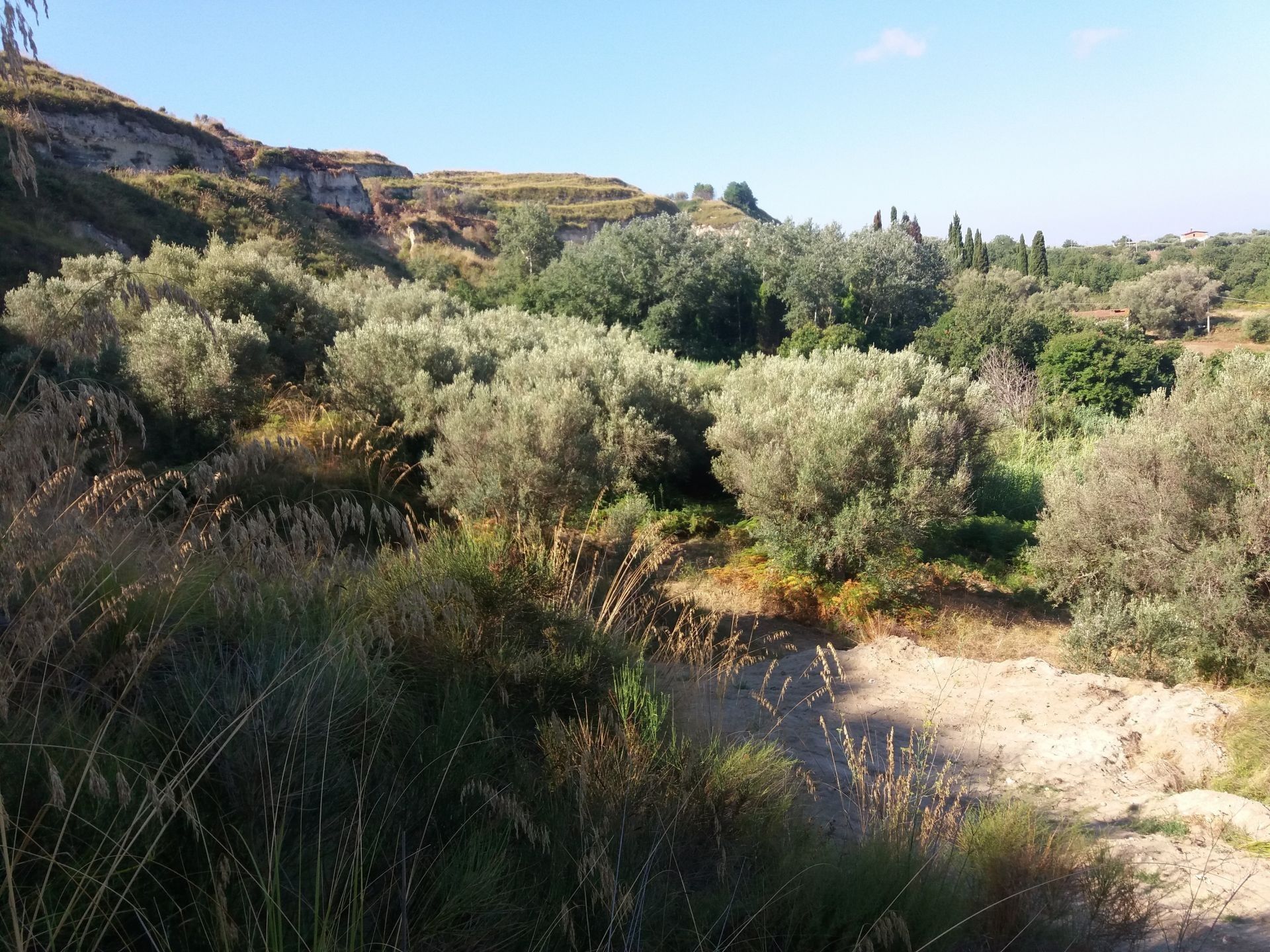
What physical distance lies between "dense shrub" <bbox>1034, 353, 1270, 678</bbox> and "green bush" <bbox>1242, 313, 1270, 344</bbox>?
1508 inches

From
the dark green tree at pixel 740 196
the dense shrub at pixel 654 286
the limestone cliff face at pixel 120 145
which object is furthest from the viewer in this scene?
the dark green tree at pixel 740 196

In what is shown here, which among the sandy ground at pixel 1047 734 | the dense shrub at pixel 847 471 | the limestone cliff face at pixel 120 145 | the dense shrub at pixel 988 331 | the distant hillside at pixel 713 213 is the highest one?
the distant hillside at pixel 713 213

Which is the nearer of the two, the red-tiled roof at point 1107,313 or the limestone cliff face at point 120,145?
the limestone cliff face at point 120,145

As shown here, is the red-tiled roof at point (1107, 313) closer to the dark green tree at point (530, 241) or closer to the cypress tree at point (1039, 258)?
the cypress tree at point (1039, 258)

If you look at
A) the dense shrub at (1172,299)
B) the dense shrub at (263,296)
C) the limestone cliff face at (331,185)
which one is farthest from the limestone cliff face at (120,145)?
the dense shrub at (1172,299)

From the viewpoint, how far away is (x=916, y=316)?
3719 centimetres

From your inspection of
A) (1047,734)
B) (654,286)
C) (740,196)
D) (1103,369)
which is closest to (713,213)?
(740,196)

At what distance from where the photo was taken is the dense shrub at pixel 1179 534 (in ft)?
25.6

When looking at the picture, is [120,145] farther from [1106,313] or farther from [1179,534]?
[1106,313]

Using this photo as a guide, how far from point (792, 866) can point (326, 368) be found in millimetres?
11794

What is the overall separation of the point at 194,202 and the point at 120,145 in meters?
7.15

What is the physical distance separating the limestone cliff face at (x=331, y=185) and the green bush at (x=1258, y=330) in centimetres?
4575

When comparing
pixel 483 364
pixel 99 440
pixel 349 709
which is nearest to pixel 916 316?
pixel 483 364

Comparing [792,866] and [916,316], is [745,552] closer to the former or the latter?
[792,866]
